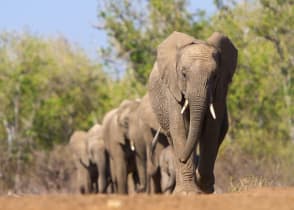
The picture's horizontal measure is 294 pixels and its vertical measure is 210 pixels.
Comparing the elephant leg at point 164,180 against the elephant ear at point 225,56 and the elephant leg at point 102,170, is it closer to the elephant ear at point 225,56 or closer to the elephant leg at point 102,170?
the elephant ear at point 225,56

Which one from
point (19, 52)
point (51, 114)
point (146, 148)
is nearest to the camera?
point (146, 148)

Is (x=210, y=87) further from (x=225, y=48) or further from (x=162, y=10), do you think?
(x=162, y=10)

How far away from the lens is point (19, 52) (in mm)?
54156

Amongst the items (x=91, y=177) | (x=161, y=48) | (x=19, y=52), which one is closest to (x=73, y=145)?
(x=91, y=177)

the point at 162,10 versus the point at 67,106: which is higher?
the point at 162,10

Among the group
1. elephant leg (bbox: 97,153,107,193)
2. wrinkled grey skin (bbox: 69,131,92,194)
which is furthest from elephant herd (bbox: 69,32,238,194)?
wrinkled grey skin (bbox: 69,131,92,194)

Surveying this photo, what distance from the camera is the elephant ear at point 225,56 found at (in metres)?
16.9

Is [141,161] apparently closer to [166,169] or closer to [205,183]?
[166,169]

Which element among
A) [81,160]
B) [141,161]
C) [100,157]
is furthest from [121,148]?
[81,160]

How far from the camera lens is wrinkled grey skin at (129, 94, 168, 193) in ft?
83.7

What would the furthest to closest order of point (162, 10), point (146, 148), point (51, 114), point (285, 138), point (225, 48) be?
point (51, 114), point (162, 10), point (285, 138), point (146, 148), point (225, 48)

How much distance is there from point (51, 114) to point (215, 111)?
33505mm

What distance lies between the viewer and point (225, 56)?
56.3 ft

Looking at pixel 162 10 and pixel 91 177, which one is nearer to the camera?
pixel 91 177
